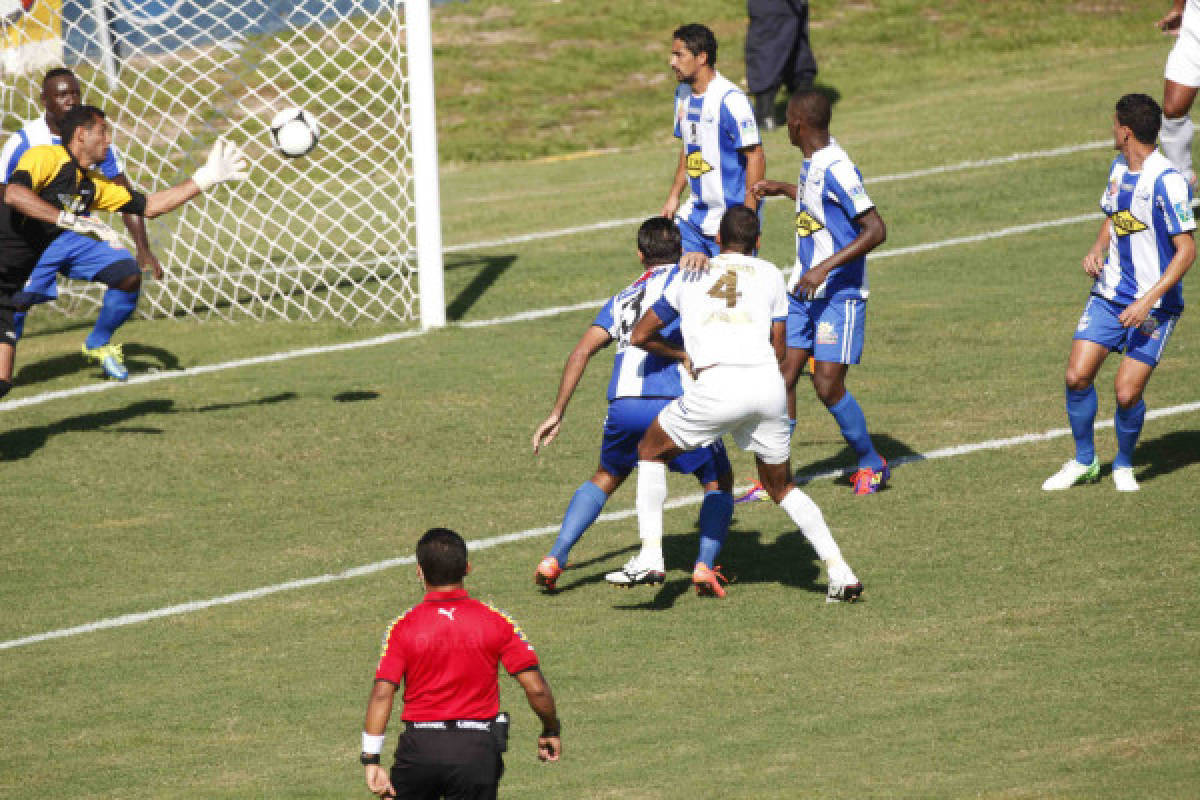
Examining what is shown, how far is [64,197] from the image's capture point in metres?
11.8

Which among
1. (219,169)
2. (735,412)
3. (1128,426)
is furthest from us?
(219,169)

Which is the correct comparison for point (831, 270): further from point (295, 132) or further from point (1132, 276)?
point (295, 132)

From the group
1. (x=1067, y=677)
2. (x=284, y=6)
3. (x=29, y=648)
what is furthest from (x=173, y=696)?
(x=284, y=6)

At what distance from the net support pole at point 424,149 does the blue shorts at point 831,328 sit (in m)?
5.48

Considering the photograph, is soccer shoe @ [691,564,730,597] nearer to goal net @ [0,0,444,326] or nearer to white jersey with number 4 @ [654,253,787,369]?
white jersey with number 4 @ [654,253,787,369]

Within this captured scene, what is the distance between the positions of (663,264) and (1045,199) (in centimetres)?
1102

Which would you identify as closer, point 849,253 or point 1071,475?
point 849,253

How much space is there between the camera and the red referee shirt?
5.30 m

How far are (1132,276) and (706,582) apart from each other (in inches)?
124

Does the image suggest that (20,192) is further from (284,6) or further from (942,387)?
(942,387)

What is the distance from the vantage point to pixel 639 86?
2781 cm

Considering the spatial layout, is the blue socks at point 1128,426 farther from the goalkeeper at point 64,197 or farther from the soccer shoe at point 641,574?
the goalkeeper at point 64,197

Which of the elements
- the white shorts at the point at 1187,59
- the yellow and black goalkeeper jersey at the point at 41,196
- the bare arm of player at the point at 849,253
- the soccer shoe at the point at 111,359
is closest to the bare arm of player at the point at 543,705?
A: the bare arm of player at the point at 849,253

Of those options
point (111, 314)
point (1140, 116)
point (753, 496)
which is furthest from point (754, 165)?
point (111, 314)
